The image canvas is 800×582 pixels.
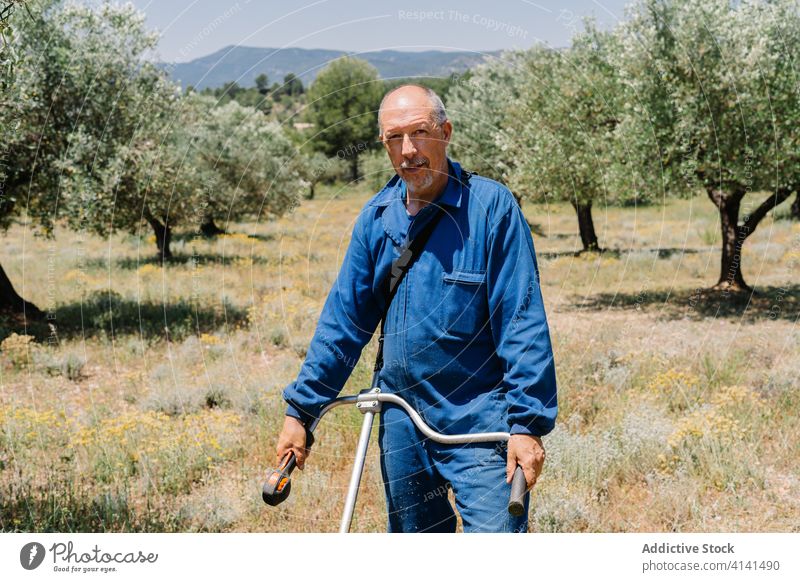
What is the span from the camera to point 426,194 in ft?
11.1

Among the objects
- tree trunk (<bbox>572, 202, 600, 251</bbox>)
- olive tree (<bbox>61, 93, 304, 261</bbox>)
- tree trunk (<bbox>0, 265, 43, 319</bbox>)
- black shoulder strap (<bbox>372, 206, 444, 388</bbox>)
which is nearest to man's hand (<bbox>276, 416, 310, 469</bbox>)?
black shoulder strap (<bbox>372, 206, 444, 388</bbox>)

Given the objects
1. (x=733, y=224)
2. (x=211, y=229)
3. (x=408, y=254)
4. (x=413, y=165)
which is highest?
(x=413, y=165)

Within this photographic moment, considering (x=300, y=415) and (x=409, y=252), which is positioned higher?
(x=409, y=252)

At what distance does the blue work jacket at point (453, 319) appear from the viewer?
3.11 metres

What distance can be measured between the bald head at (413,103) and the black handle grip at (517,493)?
1543mm

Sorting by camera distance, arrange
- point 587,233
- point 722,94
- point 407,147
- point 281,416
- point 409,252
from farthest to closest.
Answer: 1. point 587,233
2. point 722,94
3. point 281,416
4. point 409,252
5. point 407,147

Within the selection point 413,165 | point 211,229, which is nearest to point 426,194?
point 413,165

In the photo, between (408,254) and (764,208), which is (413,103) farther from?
(764,208)

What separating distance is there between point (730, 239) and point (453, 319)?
16.1 metres

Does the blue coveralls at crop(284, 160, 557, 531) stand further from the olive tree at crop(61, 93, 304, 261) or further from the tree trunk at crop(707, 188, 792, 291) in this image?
the tree trunk at crop(707, 188, 792, 291)

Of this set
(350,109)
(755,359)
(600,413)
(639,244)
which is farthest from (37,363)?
(639,244)

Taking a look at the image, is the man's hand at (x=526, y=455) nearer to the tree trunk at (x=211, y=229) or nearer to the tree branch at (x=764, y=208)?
the tree branch at (x=764, y=208)

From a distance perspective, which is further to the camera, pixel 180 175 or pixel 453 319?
pixel 180 175
